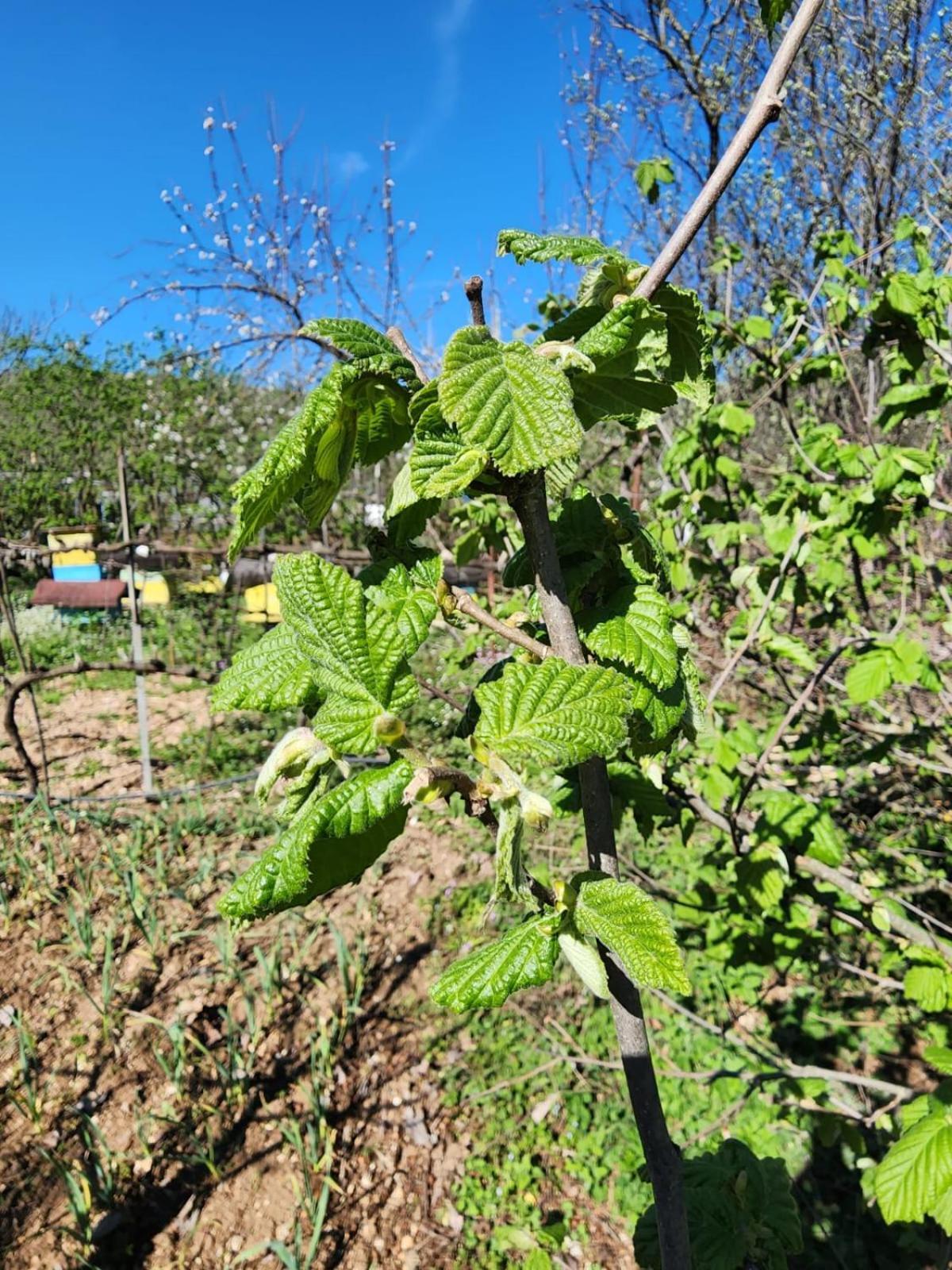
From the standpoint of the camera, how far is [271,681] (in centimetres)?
70

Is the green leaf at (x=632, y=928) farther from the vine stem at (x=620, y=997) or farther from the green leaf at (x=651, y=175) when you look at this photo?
the green leaf at (x=651, y=175)

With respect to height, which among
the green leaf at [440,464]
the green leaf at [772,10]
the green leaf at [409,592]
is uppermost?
the green leaf at [772,10]

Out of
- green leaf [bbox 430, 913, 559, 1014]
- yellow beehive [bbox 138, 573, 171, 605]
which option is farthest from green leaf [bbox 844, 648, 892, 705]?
yellow beehive [bbox 138, 573, 171, 605]

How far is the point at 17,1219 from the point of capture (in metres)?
2.14

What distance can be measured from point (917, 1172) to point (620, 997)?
33.4 inches

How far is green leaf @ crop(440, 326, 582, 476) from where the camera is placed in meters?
0.58

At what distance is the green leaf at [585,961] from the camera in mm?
597

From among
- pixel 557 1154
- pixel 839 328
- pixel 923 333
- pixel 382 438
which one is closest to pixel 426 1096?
pixel 557 1154

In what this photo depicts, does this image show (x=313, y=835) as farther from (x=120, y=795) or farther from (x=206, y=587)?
(x=206, y=587)

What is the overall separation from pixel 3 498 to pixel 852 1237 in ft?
43.7

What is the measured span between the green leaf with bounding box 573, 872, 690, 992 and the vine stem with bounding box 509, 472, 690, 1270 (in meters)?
0.07

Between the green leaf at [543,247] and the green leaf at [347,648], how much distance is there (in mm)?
384

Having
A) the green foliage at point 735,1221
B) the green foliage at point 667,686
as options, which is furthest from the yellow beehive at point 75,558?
the green foliage at point 735,1221

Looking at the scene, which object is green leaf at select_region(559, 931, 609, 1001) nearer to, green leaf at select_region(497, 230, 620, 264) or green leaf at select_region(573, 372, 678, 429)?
green leaf at select_region(573, 372, 678, 429)
